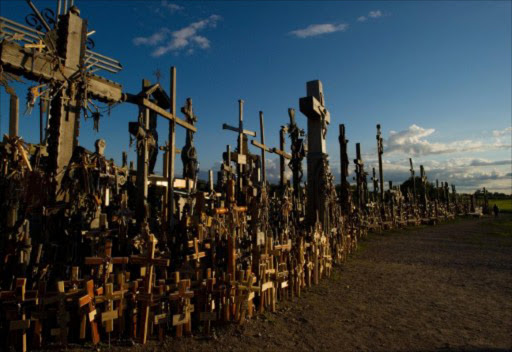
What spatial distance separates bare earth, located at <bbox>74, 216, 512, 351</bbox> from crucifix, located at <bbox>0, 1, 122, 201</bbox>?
13.5ft

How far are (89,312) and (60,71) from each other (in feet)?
16.1

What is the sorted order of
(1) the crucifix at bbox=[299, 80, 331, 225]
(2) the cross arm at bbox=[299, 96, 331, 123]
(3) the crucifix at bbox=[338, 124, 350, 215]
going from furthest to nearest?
(3) the crucifix at bbox=[338, 124, 350, 215], (1) the crucifix at bbox=[299, 80, 331, 225], (2) the cross arm at bbox=[299, 96, 331, 123]

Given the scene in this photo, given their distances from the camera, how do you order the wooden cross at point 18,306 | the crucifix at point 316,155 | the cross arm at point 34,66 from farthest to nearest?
1. the crucifix at point 316,155
2. the cross arm at point 34,66
3. the wooden cross at point 18,306

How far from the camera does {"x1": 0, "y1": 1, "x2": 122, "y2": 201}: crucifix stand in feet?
20.9

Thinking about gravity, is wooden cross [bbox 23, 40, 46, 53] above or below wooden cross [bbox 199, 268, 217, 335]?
above

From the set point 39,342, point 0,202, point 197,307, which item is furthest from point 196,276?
point 0,202

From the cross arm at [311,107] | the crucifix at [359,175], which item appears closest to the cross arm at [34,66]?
the cross arm at [311,107]

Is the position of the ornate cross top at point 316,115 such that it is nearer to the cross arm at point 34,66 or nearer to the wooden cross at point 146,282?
Result: the cross arm at point 34,66

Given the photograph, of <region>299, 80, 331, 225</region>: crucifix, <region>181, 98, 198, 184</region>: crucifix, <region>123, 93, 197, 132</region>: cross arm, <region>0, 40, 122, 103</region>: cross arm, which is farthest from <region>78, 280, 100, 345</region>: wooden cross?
<region>299, 80, 331, 225</region>: crucifix

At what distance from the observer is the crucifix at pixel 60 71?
638cm

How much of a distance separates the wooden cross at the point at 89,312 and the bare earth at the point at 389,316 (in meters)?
0.56

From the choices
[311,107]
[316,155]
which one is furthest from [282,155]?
[311,107]

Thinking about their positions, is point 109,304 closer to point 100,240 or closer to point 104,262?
point 104,262

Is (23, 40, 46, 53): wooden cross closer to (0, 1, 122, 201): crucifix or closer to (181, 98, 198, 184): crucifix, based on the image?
(0, 1, 122, 201): crucifix
